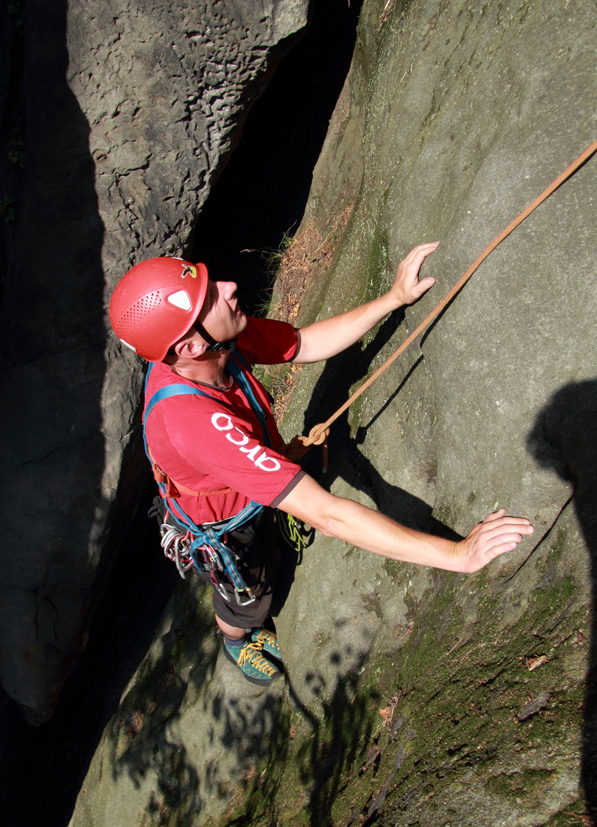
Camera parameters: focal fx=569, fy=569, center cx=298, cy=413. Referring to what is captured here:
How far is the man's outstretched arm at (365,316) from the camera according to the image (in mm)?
2484

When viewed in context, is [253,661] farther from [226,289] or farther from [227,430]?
[226,289]

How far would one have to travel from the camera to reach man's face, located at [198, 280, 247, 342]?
2346 millimetres

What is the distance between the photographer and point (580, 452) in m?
1.80

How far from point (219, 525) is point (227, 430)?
91 cm

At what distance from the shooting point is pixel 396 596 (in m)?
2.86

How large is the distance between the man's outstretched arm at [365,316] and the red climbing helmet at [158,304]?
2.76 feet

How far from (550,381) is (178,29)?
12.4 feet

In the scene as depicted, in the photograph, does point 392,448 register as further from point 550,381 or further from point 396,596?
point 550,381

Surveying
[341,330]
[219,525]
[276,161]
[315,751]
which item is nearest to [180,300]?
[341,330]

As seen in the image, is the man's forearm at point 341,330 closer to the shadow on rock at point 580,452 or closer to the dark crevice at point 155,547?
the shadow on rock at point 580,452

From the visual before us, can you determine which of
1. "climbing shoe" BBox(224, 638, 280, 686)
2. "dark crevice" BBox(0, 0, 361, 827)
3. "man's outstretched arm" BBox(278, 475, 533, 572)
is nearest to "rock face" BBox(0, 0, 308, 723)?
"dark crevice" BBox(0, 0, 361, 827)

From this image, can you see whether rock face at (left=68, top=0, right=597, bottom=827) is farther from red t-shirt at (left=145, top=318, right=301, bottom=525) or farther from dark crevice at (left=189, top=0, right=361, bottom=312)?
dark crevice at (left=189, top=0, right=361, bottom=312)

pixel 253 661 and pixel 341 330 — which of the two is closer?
pixel 341 330

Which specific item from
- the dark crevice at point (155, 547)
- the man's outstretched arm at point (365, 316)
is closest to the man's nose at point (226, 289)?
the man's outstretched arm at point (365, 316)
